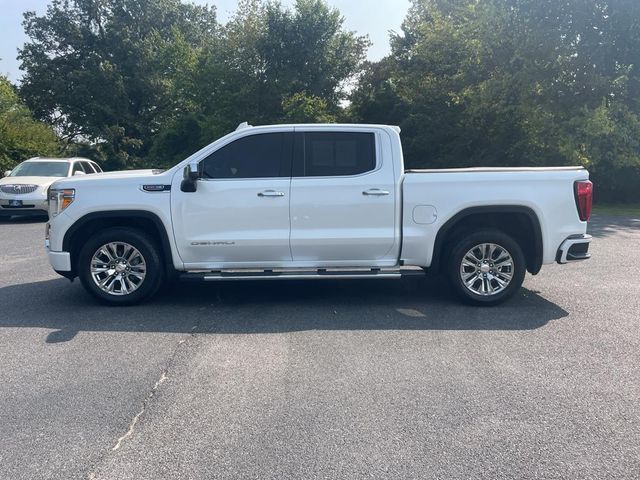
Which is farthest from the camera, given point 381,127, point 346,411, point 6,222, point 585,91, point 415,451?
point 585,91

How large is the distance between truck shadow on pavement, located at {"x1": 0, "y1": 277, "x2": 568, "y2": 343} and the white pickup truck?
0.39 meters

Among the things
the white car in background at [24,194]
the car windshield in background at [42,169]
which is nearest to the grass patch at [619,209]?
the white car in background at [24,194]

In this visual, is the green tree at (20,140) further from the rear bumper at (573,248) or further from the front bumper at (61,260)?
the rear bumper at (573,248)

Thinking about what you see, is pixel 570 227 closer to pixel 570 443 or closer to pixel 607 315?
pixel 607 315

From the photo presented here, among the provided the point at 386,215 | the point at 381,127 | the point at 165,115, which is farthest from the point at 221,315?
the point at 165,115

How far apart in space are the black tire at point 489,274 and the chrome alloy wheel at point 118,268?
3.59 meters

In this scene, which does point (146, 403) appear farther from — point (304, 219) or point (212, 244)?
point (304, 219)

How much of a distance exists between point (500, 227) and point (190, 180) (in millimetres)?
3749

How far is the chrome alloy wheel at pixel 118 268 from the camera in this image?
24.7 feet

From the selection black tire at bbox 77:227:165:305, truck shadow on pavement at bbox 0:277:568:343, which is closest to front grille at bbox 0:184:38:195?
truck shadow on pavement at bbox 0:277:568:343

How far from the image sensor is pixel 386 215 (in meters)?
7.48

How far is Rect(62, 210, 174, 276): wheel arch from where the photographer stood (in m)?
7.48

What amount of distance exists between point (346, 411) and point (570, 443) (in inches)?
58.6

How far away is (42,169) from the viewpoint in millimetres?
18609
